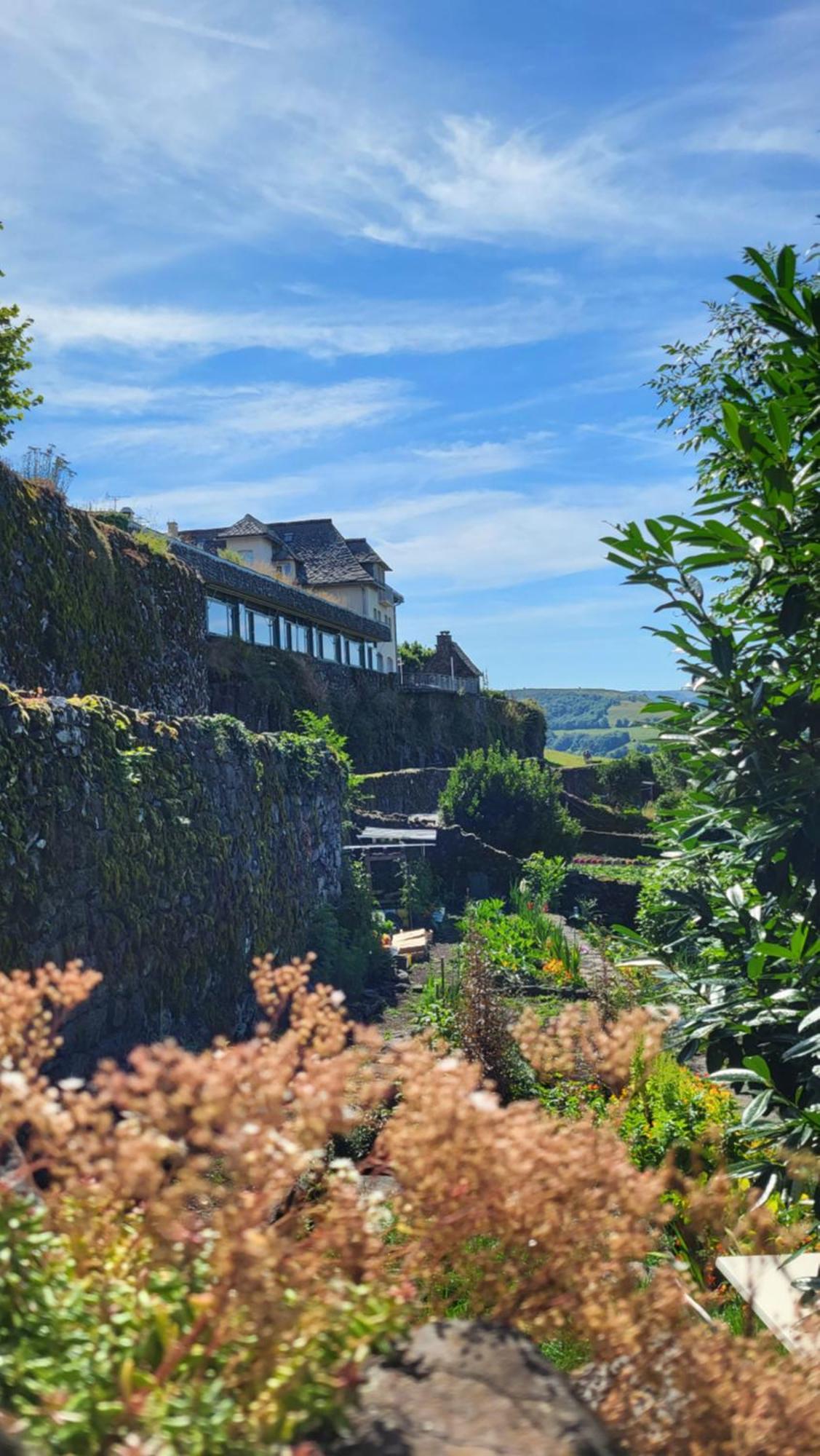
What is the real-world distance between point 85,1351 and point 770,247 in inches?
238

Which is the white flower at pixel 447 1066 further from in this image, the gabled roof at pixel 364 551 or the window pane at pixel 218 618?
the gabled roof at pixel 364 551

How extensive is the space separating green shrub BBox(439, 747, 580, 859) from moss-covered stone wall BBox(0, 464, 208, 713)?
609cm

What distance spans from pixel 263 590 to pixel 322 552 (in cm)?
1840

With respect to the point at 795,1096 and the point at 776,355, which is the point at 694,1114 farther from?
the point at 776,355

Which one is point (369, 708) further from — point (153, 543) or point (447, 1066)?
point (447, 1066)

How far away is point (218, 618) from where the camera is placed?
1087 inches

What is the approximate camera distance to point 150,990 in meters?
8.30

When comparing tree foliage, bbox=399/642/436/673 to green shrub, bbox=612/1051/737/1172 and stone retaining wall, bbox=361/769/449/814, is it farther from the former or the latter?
green shrub, bbox=612/1051/737/1172

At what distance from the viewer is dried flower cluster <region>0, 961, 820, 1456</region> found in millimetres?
1198

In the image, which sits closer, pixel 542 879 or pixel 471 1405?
pixel 471 1405

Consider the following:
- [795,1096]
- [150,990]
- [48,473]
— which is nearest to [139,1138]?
[795,1096]

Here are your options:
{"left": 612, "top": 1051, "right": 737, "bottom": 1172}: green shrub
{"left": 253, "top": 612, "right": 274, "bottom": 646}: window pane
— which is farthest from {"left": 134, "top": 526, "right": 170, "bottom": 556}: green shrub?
{"left": 612, "top": 1051, "right": 737, "bottom": 1172}: green shrub

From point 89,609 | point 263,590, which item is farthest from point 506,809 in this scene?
point 89,609

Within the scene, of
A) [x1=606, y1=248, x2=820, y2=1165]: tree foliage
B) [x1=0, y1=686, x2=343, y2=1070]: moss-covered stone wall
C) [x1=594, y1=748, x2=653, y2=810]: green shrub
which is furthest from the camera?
[x1=594, y1=748, x2=653, y2=810]: green shrub
